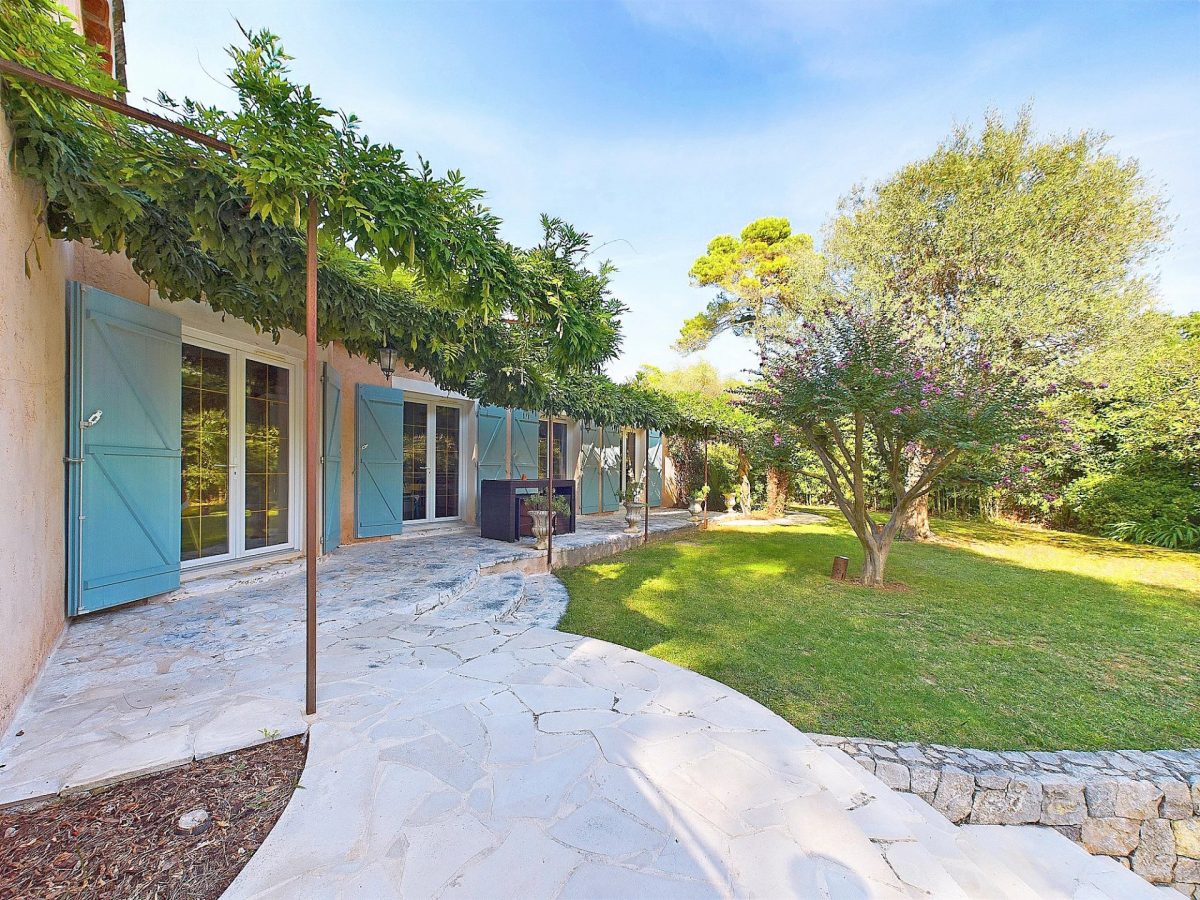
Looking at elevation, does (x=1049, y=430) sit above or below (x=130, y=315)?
below

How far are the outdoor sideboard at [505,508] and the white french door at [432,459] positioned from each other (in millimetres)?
936

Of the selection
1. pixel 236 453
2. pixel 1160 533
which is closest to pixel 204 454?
pixel 236 453

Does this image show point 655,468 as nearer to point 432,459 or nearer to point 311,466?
point 432,459

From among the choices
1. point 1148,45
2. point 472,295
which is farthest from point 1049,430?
point 472,295

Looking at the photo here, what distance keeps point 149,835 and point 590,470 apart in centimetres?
942

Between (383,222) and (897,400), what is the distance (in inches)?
194

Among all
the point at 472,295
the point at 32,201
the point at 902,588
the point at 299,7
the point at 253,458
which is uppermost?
the point at 299,7

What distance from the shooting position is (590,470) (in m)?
10.8

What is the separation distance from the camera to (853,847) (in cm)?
155

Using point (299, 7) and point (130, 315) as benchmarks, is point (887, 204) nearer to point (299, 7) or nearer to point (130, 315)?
point (299, 7)

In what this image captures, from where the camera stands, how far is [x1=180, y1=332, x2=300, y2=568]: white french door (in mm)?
4199

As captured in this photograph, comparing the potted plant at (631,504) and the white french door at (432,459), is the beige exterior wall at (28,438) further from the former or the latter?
the potted plant at (631,504)

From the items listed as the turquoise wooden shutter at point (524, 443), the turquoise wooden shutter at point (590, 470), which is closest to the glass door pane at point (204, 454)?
the turquoise wooden shutter at point (524, 443)

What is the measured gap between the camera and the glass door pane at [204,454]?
4160mm
